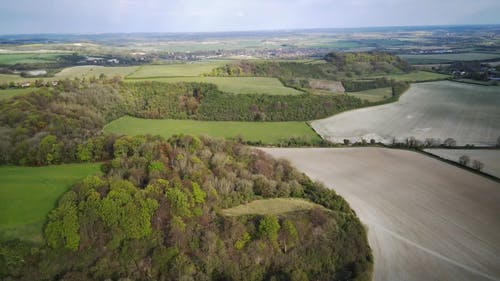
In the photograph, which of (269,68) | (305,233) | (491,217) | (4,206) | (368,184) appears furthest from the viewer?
(269,68)

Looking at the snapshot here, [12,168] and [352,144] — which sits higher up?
[12,168]

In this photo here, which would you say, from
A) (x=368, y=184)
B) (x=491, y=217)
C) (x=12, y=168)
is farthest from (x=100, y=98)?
(x=491, y=217)

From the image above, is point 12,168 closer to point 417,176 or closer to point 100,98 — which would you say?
point 100,98

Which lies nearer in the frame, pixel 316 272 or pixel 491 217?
pixel 316 272

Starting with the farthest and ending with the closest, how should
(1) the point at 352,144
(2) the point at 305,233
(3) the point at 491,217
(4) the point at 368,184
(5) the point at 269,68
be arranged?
(5) the point at 269,68, (1) the point at 352,144, (4) the point at 368,184, (3) the point at 491,217, (2) the point at 305,233

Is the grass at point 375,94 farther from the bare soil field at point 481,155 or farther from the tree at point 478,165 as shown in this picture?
the tree at point 478,165

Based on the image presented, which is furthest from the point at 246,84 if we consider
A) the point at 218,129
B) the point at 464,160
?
the point at 464,160

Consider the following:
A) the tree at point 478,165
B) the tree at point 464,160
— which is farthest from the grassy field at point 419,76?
the tree at point 478,165

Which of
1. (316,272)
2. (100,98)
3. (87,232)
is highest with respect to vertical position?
(100,98)
